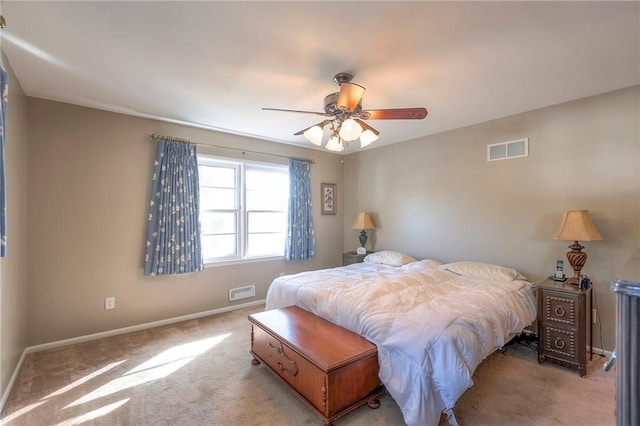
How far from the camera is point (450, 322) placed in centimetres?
191

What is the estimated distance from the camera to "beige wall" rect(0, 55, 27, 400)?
6.81ft

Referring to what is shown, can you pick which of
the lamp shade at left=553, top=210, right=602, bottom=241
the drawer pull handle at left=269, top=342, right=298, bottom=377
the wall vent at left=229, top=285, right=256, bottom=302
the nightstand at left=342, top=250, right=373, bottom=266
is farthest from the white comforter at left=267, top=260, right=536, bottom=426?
the nightstand at left=342, top=250, right=373, bottom=266

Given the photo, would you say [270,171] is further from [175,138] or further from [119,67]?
[119,67]

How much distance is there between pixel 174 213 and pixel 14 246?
137 centimetres

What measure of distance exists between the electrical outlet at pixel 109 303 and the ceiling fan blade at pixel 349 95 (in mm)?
3186

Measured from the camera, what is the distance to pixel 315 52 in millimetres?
2027

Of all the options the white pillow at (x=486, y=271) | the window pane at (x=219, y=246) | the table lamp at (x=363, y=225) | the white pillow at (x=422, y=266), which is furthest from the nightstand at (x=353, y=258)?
the window pane at (x=219, y=246)

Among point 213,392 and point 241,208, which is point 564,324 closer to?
point 213,392

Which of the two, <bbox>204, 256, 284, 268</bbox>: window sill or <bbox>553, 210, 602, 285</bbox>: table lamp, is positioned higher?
<bbox>553, 210, 602, 285</bbox>: table lamp

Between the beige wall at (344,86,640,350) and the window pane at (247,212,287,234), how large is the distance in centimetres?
166

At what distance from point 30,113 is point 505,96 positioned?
15.2 ft

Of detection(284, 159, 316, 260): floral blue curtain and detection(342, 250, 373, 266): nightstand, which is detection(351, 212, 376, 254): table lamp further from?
detection(284, 159, 316, 260): floral blue curtain

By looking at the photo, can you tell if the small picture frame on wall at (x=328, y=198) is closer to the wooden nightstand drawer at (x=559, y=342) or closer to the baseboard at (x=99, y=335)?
the baseboard at (x=99, y=335)

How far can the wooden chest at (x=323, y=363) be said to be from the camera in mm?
1776
